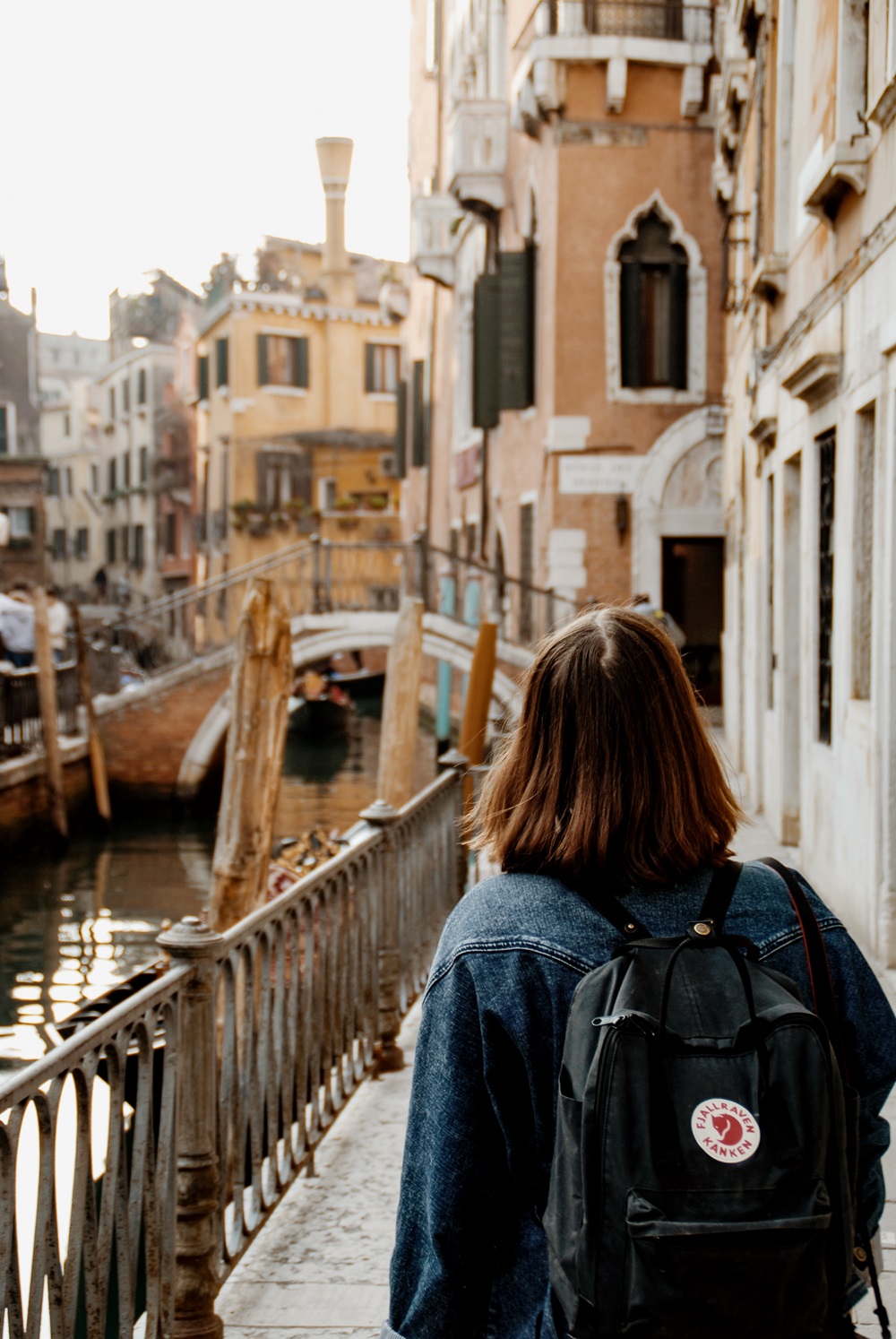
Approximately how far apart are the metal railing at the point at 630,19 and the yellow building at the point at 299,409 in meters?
16.5

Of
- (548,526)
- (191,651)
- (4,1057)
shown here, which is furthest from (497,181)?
(4,1057)

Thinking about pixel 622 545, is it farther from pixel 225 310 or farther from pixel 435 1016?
pixel 225 310

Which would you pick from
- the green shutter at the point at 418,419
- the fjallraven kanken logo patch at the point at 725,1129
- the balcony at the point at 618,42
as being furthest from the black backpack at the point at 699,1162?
the green shutter at the point at 418,419

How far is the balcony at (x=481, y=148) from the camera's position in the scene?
18.2m

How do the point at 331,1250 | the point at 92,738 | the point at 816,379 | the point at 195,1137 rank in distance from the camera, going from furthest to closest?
the point at 92,738 < the point at 816,379 < the point at 331,1250 < the point at 195,1137

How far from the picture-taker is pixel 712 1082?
129 centimetres

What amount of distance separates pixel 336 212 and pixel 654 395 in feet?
72.1

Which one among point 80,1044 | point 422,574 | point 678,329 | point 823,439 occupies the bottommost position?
point 80,1044

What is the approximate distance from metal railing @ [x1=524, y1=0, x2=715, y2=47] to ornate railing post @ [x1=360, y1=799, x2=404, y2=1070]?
1280 centimetres

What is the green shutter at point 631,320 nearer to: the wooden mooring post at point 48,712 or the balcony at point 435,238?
the balcony at point 435,238

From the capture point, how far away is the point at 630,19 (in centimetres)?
1583

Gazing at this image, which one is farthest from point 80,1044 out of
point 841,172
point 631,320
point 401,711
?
point 631,320

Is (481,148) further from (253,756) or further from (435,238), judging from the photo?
(253,756)

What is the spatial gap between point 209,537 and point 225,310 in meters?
5.53
